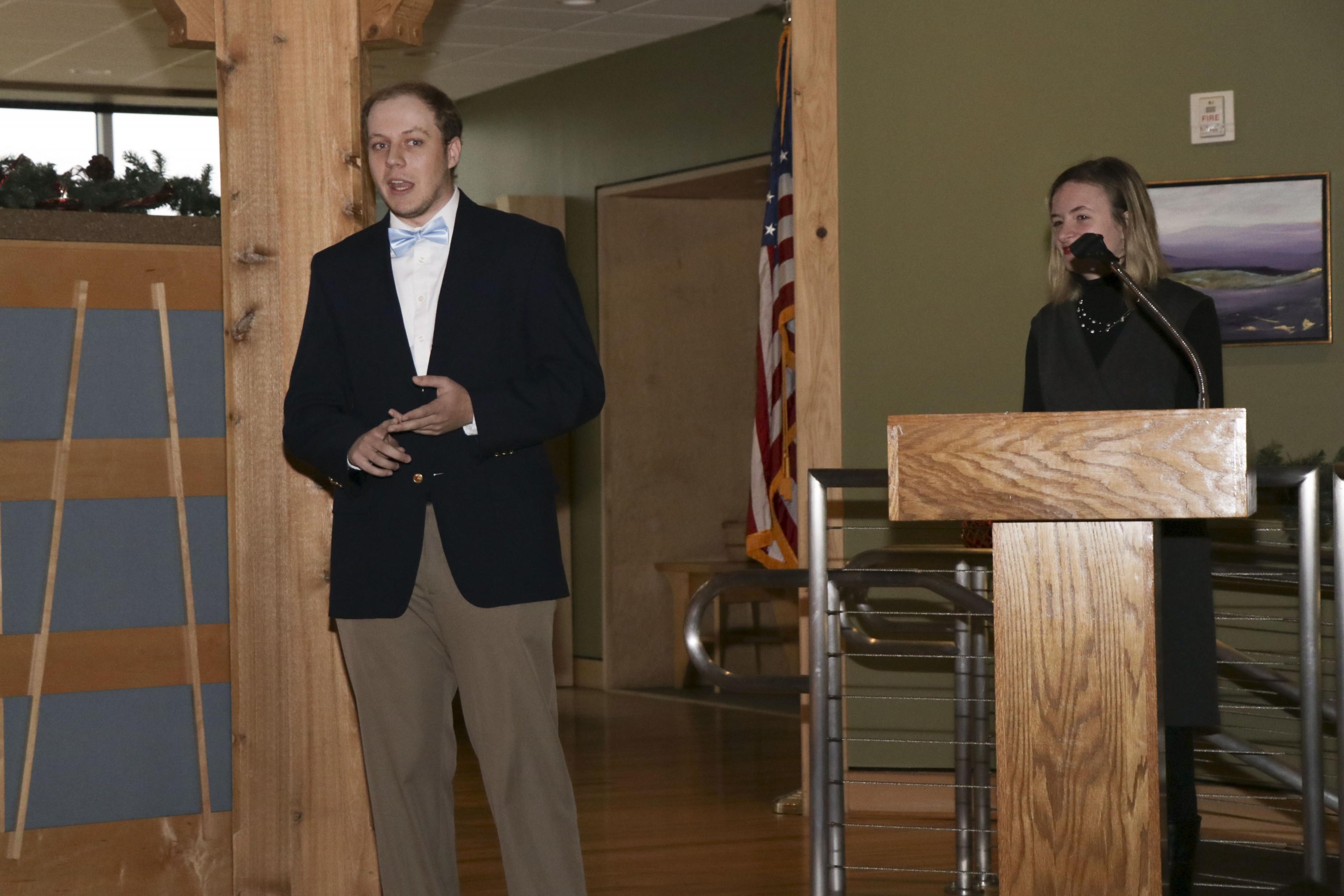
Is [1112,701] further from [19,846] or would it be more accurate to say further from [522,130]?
[522,130]

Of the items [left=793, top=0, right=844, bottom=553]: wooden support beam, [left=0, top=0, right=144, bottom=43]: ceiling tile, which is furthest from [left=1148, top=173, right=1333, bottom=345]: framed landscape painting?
[left=0, top=0, right=144, bottom=43]: ceiling tile

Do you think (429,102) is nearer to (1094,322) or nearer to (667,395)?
(1094,322)

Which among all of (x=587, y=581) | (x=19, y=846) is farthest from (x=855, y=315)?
(x=587, y=581)

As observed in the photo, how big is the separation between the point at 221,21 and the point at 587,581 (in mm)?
5291

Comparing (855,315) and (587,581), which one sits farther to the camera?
(587,581)

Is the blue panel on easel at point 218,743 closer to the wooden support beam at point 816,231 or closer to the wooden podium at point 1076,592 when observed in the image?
the wooden support beam at point 816,231

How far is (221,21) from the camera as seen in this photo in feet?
9.93

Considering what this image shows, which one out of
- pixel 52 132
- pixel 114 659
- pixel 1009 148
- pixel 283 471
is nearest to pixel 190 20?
pixel 283 471

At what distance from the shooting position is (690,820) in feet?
14.9

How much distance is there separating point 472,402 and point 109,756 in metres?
1.50

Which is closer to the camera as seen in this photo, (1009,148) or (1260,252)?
(1260,252)

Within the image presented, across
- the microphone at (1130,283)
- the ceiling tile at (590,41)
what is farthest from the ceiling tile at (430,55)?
the microphone at (1130,283)

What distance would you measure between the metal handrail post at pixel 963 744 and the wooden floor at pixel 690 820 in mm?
119

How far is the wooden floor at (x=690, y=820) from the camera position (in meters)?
3.78
